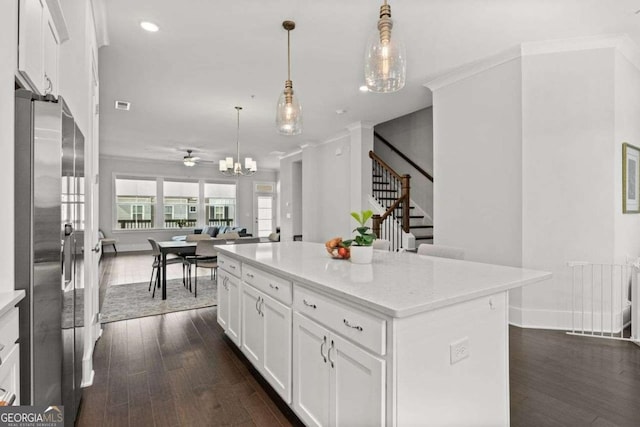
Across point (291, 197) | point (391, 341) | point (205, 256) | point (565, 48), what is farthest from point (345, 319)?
point (291, 197)

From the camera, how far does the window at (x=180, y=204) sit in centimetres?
1090

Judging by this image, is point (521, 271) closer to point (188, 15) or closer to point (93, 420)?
point (93, 420)

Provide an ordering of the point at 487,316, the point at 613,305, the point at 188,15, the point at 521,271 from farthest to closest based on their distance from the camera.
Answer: the point at 613,305
the point at 188,15
the point at 521,271
the point at 487,316

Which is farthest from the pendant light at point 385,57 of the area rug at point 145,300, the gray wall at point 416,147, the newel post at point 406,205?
the gray wall at point 416,147

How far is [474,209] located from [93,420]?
12.9ft

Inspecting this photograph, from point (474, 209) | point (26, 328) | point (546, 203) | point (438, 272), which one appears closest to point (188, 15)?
point (26, 328)

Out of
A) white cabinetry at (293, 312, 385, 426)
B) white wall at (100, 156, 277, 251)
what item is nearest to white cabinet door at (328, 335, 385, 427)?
white cabinetry at (293, 312, 385, 426)

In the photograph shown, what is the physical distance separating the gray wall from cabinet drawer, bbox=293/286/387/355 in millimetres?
5170

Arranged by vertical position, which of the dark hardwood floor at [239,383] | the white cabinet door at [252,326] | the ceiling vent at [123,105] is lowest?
the dark hardwood floor at [239,383]

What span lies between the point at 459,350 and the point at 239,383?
1.65 m

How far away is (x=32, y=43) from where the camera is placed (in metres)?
1.56

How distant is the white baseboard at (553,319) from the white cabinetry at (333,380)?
278 cm

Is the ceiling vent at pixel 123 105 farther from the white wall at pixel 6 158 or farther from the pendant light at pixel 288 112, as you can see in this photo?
the white wall at pixel 6 158

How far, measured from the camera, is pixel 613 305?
331 centimetres
